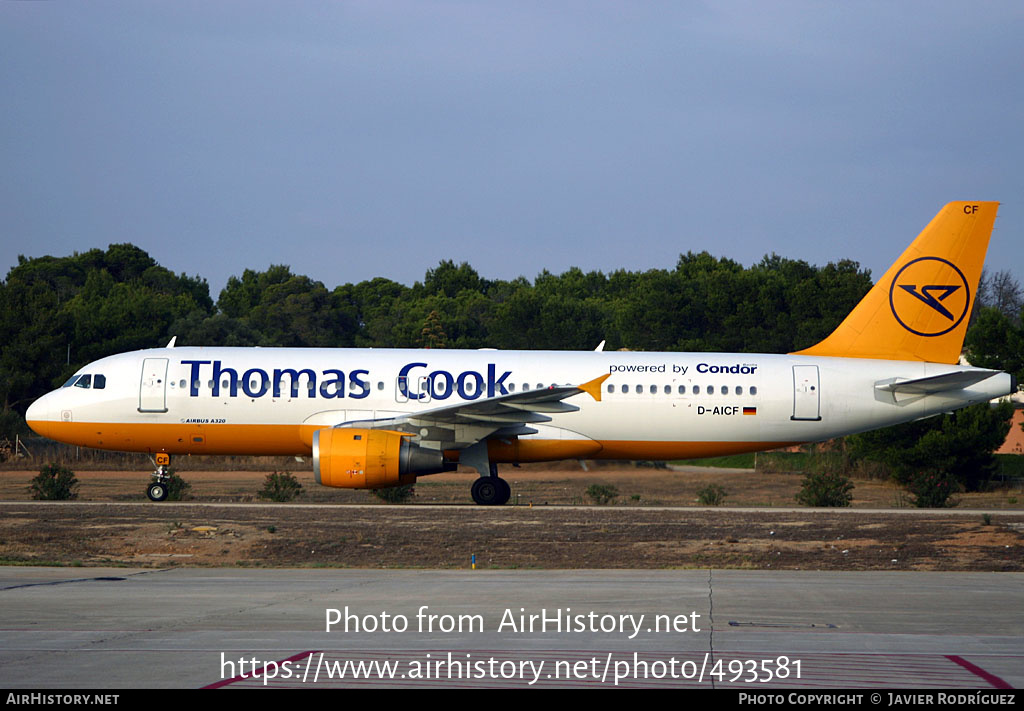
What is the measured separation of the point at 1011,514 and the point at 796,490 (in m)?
11.5

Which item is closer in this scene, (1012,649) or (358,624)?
(1012,649)

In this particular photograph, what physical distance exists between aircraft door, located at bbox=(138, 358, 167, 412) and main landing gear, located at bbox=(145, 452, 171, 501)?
128cm

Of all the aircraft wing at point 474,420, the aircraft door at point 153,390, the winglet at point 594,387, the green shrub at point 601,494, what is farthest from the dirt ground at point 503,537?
the green shrub at point 601,494

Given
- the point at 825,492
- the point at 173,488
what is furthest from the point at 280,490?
the point at 825,492

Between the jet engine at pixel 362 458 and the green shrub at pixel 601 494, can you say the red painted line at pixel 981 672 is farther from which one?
Answer: the green shrub at pixel 601 494

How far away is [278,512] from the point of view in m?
22.6

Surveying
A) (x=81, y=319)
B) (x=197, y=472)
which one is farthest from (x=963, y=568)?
(x=81, y=319)

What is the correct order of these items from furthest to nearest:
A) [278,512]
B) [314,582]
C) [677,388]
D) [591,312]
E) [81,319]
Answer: [591,312] < [81,319] < [677,388] < [278,512] < [314,582]

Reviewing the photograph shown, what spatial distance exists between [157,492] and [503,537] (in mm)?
10712

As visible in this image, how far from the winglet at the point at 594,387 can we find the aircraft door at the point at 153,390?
31.4 ft

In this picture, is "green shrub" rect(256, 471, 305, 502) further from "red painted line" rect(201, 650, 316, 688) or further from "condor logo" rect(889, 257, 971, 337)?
"red painted line" rect(201, 650, 316, 688)

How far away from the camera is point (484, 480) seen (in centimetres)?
2594

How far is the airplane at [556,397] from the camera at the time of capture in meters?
25.7

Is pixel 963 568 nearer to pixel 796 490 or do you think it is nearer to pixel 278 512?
pixel 278 512
